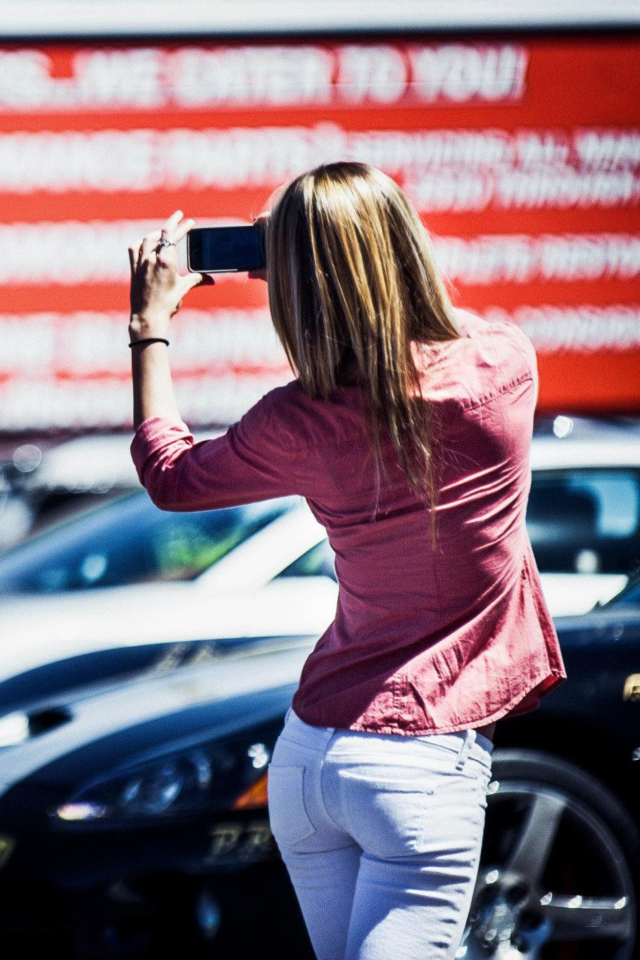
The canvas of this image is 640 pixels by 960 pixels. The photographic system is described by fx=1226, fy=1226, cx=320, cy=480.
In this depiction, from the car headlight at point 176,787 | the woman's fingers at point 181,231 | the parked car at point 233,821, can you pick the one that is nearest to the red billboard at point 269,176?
the parked car at point 233,821

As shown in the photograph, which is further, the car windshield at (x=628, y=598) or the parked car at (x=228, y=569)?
the parked car at (x=228, y=569)

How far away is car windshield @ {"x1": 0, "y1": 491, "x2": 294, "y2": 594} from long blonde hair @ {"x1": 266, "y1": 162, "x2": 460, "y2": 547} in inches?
85.2

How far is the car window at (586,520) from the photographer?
3.69 metres

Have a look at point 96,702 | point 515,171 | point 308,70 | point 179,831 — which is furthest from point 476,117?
point 179,831

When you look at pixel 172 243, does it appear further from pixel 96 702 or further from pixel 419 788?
pixel 96 702

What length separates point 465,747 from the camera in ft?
5.18

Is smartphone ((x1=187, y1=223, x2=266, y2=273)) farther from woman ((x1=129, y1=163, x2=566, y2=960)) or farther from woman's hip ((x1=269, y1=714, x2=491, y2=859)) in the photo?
woman's hip ((x1=269, y1=714, x2=491, y2=859))

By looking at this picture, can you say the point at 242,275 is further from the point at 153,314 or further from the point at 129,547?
the point at 153,314

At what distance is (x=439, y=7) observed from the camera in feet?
17.5

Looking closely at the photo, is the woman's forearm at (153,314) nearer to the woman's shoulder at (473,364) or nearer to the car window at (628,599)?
the woman's shoulder at (473,364)

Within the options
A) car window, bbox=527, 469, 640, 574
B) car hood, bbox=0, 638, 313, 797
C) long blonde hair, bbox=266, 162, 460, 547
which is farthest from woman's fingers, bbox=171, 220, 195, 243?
car window, bbox=527, 469, 640, 574

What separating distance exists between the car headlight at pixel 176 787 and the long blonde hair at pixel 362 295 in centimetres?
119

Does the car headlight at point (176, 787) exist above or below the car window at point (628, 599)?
below

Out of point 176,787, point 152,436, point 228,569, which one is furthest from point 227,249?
point 228,569
